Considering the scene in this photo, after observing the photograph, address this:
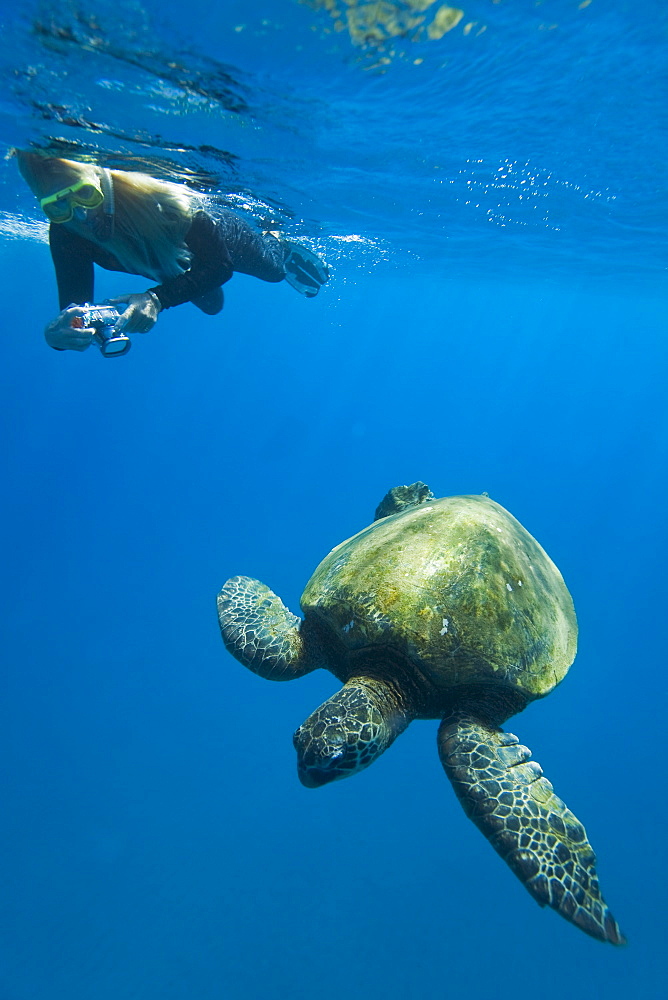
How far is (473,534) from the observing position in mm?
4414

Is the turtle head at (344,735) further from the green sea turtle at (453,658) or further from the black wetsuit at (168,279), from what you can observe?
the black wetsuit at (168,279)

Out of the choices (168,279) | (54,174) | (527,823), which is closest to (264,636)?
(527,823)

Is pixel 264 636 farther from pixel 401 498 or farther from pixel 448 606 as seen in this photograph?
A: pixel 401 498

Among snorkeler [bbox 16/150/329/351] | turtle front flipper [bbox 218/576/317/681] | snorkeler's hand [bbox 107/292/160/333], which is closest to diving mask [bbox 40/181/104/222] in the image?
snorkeler [bbox 16/150/329/351]

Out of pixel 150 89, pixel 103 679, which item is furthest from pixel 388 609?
pixel 103 679

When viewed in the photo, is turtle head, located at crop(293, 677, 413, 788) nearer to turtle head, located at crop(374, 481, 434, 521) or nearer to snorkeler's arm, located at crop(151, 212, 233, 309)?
turtle head, located at crop(374, 481, 434, 521)

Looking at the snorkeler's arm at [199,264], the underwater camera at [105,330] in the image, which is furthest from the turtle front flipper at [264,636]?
the snorkeler's arm at [199,264]

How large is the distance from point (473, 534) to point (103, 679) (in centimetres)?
2636

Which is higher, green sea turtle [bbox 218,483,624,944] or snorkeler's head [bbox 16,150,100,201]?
snorkeler's head [bbox 16,150,100,201]

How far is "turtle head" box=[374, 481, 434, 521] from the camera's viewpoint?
645cm

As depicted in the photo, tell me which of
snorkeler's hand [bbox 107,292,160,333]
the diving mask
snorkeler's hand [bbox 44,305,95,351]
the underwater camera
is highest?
the diving mask

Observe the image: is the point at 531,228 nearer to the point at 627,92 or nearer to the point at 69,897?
the point at 627,92

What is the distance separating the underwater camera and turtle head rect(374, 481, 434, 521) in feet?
11.4

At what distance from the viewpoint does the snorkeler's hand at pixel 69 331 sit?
421 centimetres
